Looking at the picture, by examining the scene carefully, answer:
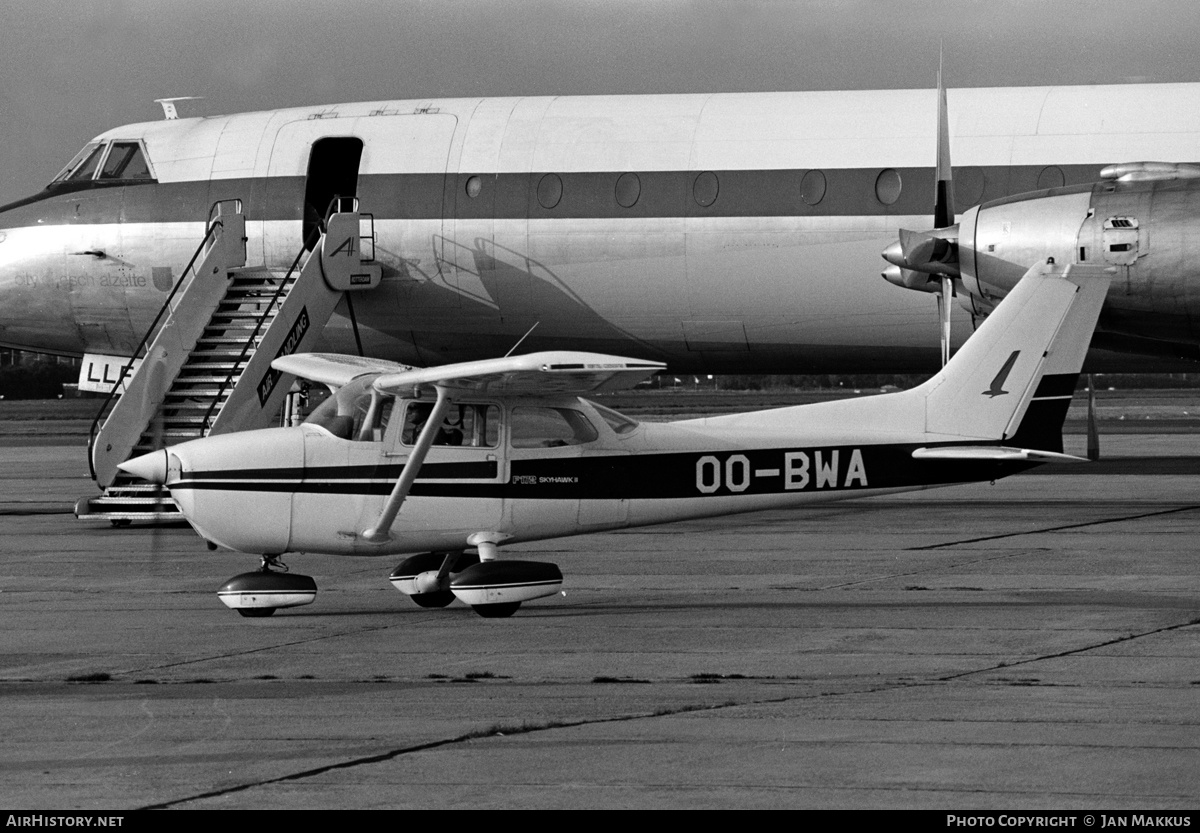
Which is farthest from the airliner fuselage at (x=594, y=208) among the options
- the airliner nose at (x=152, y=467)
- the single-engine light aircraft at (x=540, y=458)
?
the airliner nose at (x=152, y=467)

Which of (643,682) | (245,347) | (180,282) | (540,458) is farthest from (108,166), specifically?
(643,682)

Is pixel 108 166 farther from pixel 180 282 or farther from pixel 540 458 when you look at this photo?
pixel 540 458

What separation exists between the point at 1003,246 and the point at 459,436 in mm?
9827

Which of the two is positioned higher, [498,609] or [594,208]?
[594,208]

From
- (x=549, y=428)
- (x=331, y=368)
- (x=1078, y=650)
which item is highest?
(x=331, y=368)

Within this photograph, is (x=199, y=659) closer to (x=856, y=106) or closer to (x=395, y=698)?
(x=395, y=698)

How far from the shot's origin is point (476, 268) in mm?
25109

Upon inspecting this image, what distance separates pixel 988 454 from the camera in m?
14.5

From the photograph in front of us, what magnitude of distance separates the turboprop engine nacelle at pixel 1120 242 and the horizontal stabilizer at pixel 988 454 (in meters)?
6.79

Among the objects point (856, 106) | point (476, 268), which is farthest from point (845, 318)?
point (476, 268)

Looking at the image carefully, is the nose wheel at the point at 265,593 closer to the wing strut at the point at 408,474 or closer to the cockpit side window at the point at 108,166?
the wing strut at the point at 408,474

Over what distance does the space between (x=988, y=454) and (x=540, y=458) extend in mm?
3861

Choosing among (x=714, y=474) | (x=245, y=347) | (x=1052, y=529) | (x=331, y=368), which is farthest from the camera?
(x=245, y=347)
